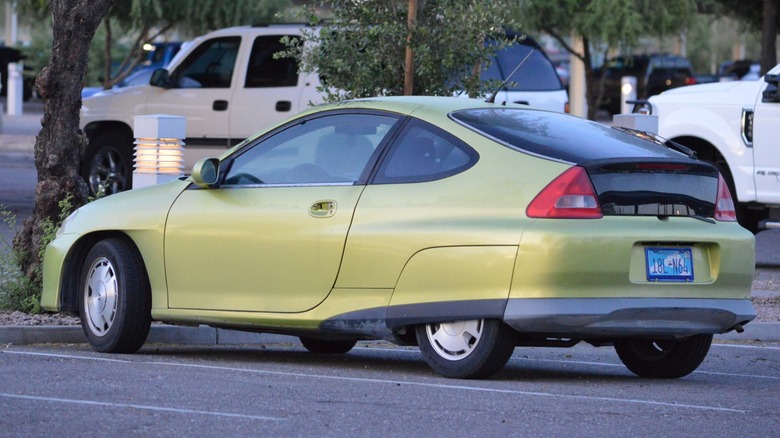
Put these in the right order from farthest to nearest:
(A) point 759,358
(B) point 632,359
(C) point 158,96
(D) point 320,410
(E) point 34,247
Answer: (C) point 158,96 → (E) point 34,247 → (A) point 759,358 → (B) point 632,359 → (D) point 320,410

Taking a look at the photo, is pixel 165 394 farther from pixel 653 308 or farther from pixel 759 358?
pixel 759 358

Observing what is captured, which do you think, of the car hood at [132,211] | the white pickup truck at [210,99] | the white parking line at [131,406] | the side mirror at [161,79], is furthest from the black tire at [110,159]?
the white parking line at [131,406]

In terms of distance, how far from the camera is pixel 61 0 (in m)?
10.5

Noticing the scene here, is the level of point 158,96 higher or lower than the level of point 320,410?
higher

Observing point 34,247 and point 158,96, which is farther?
point 158,96

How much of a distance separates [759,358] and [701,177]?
1945 millimetres

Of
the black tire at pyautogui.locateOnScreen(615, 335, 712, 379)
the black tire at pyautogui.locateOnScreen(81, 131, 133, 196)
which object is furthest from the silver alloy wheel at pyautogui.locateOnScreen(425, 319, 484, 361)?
the black tire at pyautogui.locateOnScreen(81, 131, 133, 196)

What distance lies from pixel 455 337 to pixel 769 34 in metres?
18.9

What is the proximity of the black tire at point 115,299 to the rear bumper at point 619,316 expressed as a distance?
228 centimetres

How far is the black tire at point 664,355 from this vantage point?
8297mm

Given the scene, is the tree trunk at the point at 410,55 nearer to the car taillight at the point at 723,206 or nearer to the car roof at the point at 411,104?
the car roof at the point at 411,104

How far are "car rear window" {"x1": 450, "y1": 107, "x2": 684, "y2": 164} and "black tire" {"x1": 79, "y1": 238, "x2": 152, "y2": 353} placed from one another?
2004 mm

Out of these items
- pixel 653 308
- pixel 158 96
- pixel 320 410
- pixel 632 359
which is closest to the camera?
pixel 320 410

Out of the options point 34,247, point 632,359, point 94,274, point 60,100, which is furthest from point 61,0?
point 632,359
